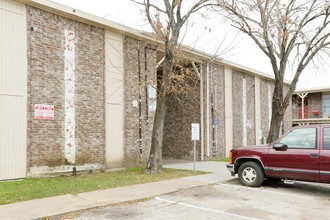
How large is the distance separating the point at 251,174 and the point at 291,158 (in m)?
1.36

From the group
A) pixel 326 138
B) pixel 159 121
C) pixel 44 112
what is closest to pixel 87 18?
pixel 44 112

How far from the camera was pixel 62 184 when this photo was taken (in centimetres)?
915

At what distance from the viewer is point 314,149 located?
8.26 m

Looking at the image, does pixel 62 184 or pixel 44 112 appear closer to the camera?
pixel 62 184

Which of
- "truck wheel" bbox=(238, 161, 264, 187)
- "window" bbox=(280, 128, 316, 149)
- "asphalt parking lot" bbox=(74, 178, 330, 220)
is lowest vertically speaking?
"asphalt parking lot" bbox=(74, 178, 330, 220)

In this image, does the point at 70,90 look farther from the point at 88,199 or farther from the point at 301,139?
the point at 301,139

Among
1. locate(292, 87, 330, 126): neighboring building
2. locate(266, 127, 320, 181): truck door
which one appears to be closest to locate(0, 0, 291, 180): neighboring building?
locate(266, 127, 320, 181): truck door

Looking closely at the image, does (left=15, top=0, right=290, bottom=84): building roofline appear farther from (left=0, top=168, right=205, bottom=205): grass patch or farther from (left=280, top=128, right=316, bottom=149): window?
(left=0, top=168, right=205, bottom=205): grass patch

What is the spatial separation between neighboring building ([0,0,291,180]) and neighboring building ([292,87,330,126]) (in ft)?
62.3

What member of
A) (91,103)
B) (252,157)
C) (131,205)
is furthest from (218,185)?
(91,103)

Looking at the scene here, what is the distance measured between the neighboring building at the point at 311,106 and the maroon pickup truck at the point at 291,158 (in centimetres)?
2384

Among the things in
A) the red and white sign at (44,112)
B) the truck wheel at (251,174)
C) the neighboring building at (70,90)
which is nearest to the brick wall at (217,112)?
the neighboring building at (70,90)

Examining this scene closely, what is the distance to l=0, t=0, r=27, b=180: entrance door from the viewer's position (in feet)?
31.1

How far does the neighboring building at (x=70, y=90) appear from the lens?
9.73 meters
